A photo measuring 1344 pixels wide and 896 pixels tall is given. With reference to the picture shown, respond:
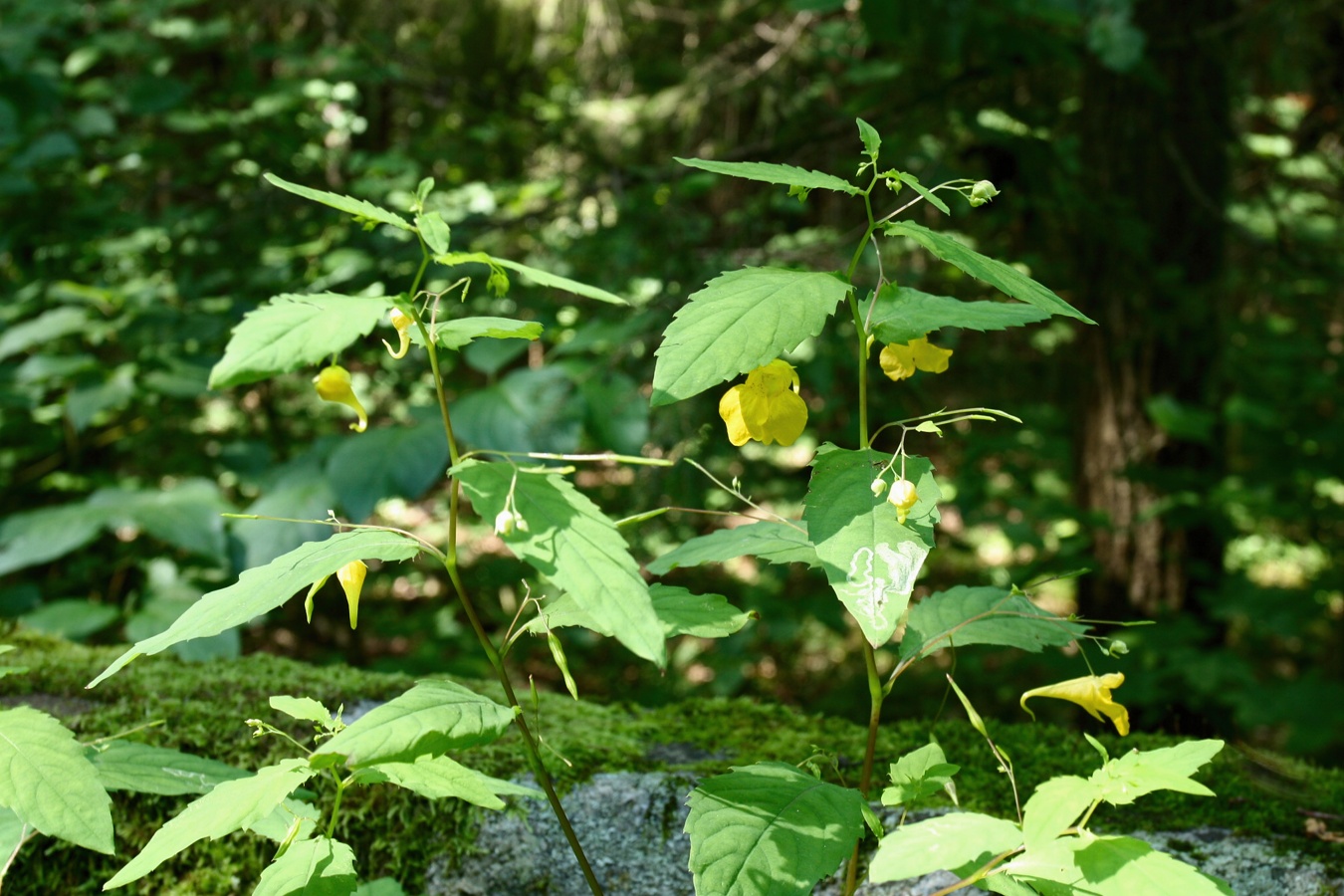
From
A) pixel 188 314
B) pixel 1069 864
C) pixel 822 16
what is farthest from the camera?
pixel 822 16

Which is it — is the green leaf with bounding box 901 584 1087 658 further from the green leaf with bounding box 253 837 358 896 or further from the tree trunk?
the tree trunk

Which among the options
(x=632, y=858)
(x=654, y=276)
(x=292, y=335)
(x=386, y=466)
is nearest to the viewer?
(x=292, y=335)

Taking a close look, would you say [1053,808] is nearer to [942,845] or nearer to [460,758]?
[942,845]

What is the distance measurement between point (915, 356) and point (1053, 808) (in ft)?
1.61

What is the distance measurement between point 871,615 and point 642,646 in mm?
203

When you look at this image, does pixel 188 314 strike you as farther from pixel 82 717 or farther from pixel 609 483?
pixel 82 717

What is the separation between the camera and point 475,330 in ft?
3.25

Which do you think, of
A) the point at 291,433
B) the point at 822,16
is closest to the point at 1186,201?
the point at 822,16

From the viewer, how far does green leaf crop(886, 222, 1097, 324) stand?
87 cm

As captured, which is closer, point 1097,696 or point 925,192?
point 925,192

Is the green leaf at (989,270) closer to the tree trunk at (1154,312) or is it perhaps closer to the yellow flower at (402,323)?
the yellow flower at (402,323)

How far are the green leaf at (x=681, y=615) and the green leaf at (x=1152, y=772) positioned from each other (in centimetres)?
39

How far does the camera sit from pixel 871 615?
0.83 metres

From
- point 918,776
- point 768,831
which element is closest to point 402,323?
point 768,831
